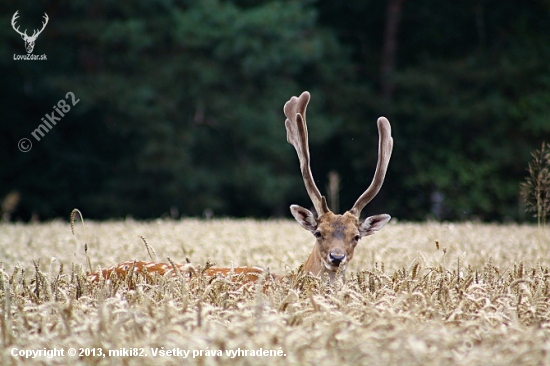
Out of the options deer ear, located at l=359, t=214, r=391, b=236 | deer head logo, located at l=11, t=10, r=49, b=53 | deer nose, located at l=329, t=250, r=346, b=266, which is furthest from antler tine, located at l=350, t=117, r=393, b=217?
deer head logo, located at l=11, t=10, r=49, b=53

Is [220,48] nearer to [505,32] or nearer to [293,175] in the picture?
[293,175]

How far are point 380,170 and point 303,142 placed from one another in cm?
66

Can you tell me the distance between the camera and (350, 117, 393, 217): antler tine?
20.1 feet

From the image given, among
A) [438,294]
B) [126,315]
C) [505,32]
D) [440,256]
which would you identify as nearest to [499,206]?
[505,32]

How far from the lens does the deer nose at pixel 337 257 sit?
5520 mm

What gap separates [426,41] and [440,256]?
63.3 feet

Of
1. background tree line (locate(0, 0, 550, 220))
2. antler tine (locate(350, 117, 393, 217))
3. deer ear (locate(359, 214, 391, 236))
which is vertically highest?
background tree line (locate(0, 0, 550, 220))

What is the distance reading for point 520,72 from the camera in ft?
74.5

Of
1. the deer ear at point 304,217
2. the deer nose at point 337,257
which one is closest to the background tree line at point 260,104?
the deer ear at point 304,217

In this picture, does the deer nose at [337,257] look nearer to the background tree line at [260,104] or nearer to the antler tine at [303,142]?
the antler tine at [303,142]

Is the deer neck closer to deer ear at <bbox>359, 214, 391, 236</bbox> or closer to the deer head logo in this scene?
deer ear at <bbox>359, 214, 391, 236</bbox>

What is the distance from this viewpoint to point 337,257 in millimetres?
5516

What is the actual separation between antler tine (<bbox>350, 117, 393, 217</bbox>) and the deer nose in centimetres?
57

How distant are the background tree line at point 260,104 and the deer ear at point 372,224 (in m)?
15.0
